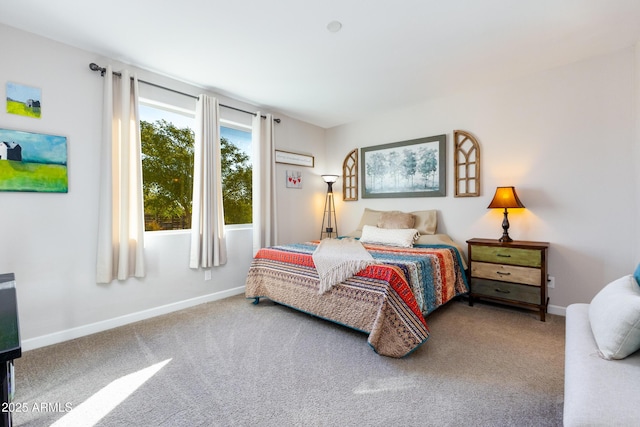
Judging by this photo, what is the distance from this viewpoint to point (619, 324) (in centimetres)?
114

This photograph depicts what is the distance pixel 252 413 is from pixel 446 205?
124 inches

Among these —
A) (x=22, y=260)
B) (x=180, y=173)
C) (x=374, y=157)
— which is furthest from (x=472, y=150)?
(x=22, y=260)

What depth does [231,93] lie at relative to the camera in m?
3.56

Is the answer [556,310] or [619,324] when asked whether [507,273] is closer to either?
[556,310]

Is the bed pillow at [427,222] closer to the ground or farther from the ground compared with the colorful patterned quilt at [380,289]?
farther from the ground

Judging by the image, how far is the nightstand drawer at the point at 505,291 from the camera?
109 inches

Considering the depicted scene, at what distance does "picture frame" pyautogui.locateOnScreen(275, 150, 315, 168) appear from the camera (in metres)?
4.22

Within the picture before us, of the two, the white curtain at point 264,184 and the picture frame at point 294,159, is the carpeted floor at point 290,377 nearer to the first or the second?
the white curtain at point 264,184

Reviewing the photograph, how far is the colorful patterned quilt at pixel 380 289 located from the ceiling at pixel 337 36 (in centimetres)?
184

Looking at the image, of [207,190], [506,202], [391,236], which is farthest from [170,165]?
[506,202]

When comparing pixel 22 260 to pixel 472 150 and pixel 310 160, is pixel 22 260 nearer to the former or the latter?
pixel 310 160

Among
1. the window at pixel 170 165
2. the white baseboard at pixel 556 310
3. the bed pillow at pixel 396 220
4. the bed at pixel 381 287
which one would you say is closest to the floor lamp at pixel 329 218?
the bed pillow at pixel 396 220

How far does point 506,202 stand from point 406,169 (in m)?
1.37

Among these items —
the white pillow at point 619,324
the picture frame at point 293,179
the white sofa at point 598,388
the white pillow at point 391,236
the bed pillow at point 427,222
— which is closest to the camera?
the white sofa at point 598,388
